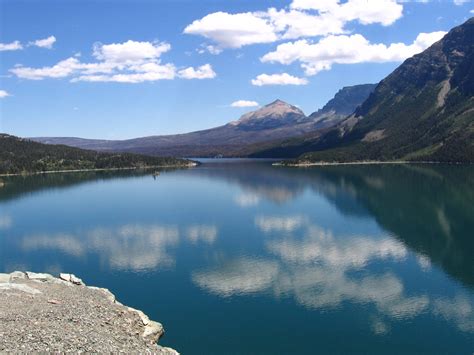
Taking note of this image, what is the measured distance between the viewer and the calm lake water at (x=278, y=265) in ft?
164

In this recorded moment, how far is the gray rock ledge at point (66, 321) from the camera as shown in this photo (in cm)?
3759

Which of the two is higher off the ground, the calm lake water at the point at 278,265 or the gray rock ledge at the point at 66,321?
the gray rock ledge at the point at 66,321

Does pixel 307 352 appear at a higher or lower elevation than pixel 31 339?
lower

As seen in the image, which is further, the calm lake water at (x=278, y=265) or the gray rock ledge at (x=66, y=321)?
the calm lake water at (x=278, y=265)

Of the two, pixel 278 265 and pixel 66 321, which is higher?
pixel 66 321

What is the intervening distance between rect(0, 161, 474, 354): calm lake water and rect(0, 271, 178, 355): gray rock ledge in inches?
183

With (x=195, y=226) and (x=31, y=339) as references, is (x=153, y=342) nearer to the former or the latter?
(x=31, y=339)

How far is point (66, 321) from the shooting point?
43188 millimetres

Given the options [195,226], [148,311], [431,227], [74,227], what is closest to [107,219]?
[74,227]

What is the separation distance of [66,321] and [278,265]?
40419 mm

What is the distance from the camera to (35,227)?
118250 mm

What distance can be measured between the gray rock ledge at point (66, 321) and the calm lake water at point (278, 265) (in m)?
4.66

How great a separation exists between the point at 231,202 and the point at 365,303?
105 m

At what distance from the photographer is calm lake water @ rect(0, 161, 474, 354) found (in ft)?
164
